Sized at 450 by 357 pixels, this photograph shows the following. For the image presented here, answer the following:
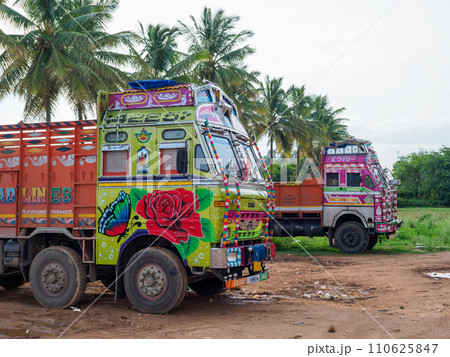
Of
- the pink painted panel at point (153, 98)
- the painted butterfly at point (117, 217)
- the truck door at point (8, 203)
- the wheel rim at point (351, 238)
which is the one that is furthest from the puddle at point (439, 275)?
the truck door at point (8, 203)

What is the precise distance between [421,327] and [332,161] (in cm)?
1109

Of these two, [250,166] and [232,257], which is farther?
[250,166]

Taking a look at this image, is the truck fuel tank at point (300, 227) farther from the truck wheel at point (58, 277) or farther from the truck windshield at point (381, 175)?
the truck wheel at point (58, 277)

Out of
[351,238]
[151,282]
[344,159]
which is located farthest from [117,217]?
[351,238]

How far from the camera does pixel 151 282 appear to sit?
7906mm

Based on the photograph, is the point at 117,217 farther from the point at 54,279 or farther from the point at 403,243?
the point at 403,243

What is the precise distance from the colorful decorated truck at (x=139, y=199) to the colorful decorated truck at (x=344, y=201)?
8.63 metres

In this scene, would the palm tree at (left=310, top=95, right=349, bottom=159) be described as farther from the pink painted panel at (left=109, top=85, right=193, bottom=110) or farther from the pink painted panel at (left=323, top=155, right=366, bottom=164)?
the pink painted panel at (left=109, top=85, right=193, bottom=110)

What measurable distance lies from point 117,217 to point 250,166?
2426 mm

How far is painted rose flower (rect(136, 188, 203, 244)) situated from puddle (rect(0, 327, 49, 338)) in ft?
7.02

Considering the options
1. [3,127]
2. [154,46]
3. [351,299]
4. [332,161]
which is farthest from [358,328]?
[154,46]

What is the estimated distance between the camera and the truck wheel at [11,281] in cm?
1044

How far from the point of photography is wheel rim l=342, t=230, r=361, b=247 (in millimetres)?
17609

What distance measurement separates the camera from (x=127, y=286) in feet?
26.6
